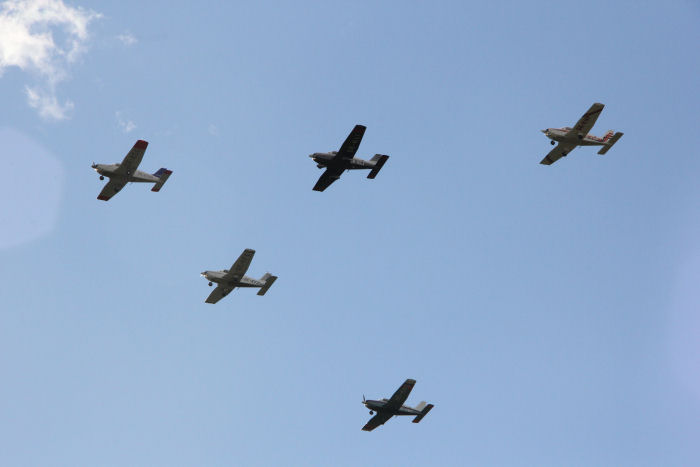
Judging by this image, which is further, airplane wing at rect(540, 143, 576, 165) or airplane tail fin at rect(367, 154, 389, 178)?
airplane wing at rect(540, 143, 576, 165)

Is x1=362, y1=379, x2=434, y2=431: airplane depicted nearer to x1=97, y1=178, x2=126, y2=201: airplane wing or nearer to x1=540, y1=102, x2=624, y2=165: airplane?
x1=540, y1=102, x2=624, y2=165: airplane

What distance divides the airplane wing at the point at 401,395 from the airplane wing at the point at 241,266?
20.8 metres

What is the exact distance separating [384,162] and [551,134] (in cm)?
1742

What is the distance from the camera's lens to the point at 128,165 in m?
58.6

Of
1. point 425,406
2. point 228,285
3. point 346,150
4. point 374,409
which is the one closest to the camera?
point 346,150

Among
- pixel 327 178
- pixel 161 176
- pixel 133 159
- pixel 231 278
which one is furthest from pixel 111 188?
pixel 327 178

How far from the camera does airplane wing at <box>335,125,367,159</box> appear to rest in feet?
187

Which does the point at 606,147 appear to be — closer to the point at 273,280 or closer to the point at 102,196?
the point at 273,280

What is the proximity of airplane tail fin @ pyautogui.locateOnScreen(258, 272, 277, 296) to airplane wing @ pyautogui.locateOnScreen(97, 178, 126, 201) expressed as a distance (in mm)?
17258

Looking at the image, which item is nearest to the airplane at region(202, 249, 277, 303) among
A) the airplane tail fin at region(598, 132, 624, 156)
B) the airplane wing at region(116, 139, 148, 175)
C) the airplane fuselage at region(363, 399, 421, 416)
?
the airplane wing at region(116, 139, 148, 175)

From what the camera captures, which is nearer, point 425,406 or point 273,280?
point 273,280

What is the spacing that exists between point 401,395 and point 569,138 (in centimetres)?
3233

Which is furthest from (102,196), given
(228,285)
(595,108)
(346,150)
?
(595,108)

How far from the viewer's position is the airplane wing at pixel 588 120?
6044 cm
